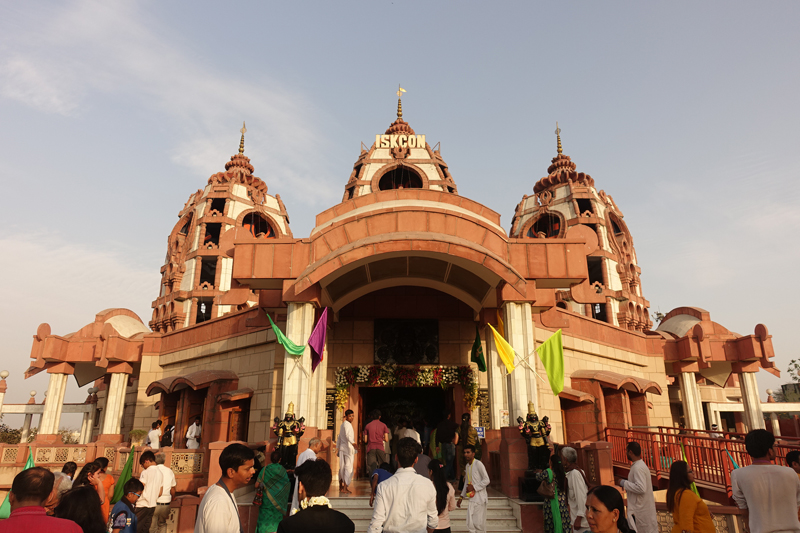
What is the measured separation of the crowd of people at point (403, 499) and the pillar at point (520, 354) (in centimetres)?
358

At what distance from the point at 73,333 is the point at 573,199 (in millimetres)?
27518

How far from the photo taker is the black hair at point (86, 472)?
18.1 feet

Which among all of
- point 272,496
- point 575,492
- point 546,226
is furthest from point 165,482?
point 546,226

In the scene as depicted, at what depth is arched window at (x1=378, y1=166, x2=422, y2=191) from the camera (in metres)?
24.1

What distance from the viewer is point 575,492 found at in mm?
6176

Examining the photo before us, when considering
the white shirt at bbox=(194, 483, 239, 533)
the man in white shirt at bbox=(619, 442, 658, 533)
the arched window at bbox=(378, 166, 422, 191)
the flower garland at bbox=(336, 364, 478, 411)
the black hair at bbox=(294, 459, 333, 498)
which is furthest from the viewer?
the arched window at bbox=(378, 166, 422, 191)

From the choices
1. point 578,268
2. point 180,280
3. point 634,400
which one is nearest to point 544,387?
point 634,400

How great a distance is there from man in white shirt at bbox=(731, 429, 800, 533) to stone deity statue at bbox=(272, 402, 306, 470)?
23.0 feet

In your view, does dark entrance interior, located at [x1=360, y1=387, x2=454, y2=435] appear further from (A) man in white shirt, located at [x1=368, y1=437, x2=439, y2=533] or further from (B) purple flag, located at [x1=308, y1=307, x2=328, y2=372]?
(A) man in white shirt, located at [x1=368, y1=437, x2=439, y2=533]

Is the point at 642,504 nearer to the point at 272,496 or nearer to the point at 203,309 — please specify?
the point at 272,496

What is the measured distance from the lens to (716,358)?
21.0m

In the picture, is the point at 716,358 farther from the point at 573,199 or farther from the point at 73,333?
the point at 73,333

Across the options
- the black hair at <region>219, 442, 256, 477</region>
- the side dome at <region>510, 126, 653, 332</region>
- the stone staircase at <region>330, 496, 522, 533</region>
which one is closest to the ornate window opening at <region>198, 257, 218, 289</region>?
the side dome at <region>510, 126, 653, 332</region>

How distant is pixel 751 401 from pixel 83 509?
81.0 feet
